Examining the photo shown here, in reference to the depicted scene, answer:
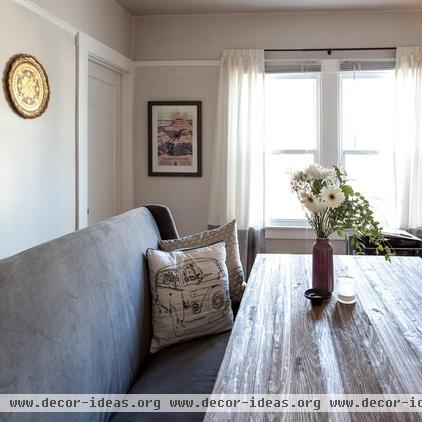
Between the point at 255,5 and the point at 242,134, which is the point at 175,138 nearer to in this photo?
the point at 242,134

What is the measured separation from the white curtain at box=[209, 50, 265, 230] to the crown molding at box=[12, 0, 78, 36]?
4.63ft

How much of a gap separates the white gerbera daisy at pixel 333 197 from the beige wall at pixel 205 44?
2.38 meters

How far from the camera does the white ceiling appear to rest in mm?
3541

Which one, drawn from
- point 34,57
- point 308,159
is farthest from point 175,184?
point 34,57

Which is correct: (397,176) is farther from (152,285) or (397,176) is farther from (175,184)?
(152,285)

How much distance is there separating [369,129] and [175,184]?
6.03 feet

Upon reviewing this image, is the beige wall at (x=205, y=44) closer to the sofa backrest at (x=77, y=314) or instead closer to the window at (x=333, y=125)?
the window at (x=333, y=125)

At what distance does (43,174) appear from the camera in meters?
2.58

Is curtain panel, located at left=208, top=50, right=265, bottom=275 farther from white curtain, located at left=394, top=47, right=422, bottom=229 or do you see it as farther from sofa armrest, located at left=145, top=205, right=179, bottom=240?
sofa armrest, located at left=145, top=205, right=179, bottom=240

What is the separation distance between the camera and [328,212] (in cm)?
165

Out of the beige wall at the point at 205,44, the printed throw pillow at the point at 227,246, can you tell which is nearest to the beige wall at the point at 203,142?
the beige wall at the point at 205,44

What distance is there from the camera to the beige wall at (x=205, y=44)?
12.3ft

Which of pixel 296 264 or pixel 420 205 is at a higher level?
pixel 420 205

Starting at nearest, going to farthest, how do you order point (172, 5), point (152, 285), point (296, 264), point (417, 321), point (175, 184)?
point (417, 321), point (152, 285), point (296, 264), point (172, 5), point (175, 184)
